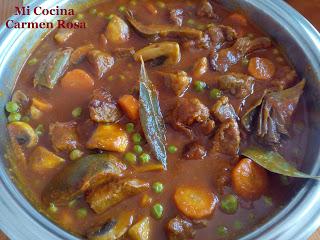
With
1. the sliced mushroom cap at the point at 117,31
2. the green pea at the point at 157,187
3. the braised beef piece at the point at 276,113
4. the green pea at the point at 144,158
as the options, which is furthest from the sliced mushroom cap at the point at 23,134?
the braised beef piece at the point at 276,113

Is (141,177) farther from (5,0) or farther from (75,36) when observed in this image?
(5,0)

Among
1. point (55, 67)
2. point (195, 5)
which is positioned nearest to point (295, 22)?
point (195, 5)

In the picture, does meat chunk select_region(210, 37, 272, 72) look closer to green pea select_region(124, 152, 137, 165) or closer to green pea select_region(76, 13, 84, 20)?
green pea select_region(124, 152, 137, 165)

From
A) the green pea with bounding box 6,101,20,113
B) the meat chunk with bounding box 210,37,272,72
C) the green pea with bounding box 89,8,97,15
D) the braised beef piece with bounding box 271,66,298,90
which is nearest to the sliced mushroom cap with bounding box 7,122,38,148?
the green pea with bounding box 6,101,20,113

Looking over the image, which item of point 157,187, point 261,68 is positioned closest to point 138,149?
point 157,187

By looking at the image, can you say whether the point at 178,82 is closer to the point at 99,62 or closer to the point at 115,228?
the point at 99,62

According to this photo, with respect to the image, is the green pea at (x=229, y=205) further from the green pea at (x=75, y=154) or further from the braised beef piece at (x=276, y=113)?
the green pea at (x=75, y=154)

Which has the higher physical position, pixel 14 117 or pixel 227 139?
pixel 227 139
